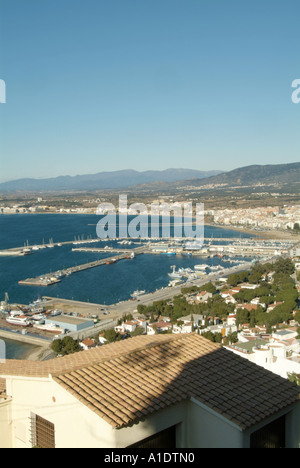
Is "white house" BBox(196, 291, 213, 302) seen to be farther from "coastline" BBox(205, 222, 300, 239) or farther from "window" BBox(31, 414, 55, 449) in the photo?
"coastline" BBox(205, 222, 300, 239)

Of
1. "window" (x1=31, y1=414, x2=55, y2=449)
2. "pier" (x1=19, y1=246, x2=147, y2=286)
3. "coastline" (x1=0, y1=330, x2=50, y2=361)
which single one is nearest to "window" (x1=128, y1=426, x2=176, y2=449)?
"window" (x1=31, y1=414, x2=55, y2=449)

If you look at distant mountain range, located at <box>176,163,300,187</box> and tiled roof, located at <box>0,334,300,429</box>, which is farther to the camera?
distant mountain range, located at <box>176,163,300,187</box>

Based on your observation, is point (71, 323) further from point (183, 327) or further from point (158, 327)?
point (183, 327)

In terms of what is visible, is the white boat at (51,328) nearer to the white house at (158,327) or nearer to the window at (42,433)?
the white house at (158,327)

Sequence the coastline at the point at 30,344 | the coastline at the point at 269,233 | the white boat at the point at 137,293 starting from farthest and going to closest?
the coastline at the point at 269,233 → the white boat at the point at 137,293 → the coastline at the point at 30,344

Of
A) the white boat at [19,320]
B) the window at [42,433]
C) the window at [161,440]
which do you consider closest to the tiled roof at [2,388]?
the window at [42,433]
